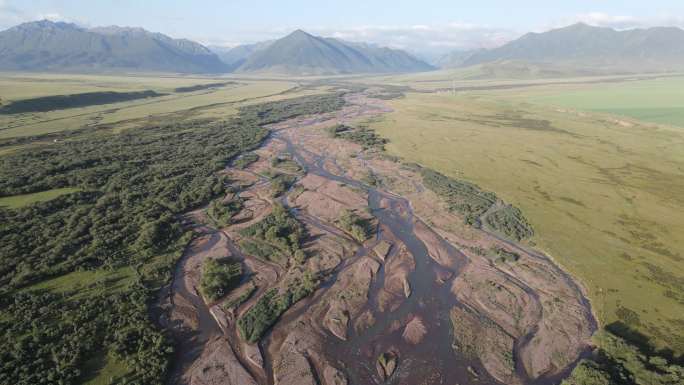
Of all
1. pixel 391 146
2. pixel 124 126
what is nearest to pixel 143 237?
pixel 391 146

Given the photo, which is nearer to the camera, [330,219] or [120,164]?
[330,219]

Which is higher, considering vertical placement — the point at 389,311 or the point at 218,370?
the point at 218,370

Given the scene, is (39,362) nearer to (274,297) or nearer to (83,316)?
(83,316)

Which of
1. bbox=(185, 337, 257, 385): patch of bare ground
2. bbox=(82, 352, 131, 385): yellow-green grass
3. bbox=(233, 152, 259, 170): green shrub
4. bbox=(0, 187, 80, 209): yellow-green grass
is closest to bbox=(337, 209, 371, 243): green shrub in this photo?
bbox=(185, 337, 257, 385): patch of bare ground

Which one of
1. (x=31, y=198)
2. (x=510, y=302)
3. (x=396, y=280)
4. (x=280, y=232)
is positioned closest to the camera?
(x=510, y=302)

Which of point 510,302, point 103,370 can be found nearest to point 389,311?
point 510,302

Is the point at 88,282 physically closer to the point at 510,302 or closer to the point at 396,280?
the point at 396,280

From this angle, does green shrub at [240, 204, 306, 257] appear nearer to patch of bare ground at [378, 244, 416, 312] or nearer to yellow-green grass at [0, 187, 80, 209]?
patch of bare ground at [378, 244, 416, 312]
